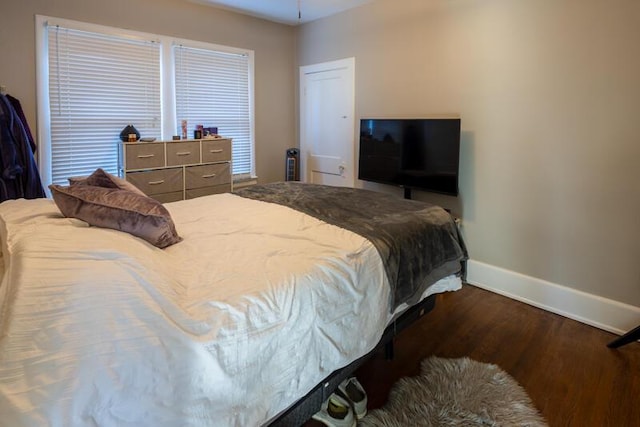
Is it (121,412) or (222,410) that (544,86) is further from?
(121,412)

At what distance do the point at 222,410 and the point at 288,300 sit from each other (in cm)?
39

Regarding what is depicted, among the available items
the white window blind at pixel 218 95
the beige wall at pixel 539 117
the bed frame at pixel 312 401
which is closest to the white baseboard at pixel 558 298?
the beige wall at pixel 539 117

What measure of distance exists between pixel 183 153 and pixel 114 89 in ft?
2.74

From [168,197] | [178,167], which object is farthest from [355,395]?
[178,167]

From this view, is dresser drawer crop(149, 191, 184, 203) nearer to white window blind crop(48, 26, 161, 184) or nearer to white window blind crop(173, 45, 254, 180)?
white window blind crop(48, 26, 161, 184)

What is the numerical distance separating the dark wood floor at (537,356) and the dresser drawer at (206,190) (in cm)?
246

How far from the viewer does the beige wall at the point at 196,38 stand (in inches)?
120

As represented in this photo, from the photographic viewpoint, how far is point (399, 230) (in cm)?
197

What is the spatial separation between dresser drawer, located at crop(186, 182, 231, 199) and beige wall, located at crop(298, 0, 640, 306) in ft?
6.49

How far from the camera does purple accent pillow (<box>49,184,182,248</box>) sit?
60.2 inches

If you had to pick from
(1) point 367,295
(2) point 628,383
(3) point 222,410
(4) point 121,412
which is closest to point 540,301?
(2) point 628,383

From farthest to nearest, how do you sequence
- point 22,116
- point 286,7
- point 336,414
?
1. point 286,7
2. point 22,116
3. point 336,414

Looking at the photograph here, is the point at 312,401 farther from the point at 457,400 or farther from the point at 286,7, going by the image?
the point at 286,7

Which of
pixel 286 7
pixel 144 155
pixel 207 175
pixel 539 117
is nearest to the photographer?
pixel 539 117
